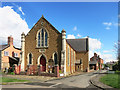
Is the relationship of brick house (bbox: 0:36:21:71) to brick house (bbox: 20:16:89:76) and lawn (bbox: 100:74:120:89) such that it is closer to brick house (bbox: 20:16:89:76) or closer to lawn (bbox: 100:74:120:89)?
brick house (bbox: 20:16:89:76)

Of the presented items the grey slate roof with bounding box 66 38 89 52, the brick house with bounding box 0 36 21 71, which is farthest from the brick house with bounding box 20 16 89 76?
the grey slate roof with bounding box 66 38 89 52

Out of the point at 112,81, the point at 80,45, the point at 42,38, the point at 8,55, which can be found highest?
the point at 42,38

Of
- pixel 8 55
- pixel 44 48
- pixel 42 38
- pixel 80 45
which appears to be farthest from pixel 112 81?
pixel 80 45

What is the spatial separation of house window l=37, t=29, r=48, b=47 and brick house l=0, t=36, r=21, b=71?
11757mm

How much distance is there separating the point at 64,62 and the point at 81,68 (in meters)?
17.4

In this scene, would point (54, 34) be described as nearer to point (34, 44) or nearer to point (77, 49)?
point (34, 44)

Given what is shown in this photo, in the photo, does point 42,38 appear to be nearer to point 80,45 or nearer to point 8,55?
point 8,55

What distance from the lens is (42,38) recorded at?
2730 cm

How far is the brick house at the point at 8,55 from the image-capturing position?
1294 inches

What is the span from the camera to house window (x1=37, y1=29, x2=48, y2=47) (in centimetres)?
2702

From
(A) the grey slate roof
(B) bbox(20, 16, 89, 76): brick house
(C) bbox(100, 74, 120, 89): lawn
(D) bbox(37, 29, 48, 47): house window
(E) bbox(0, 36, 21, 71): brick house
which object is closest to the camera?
(C) bbox(100, 74, 120, 89): lawn

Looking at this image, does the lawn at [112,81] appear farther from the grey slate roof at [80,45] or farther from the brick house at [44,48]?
the grey slate roof at [80,45]

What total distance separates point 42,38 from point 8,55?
13.5m

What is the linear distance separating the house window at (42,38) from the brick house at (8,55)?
38.6 feet
